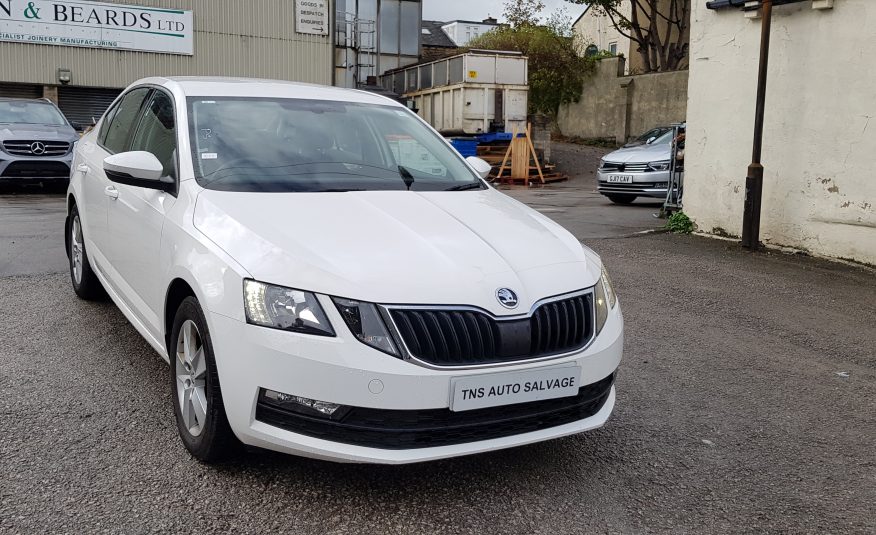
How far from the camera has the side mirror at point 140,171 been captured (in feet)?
12.7

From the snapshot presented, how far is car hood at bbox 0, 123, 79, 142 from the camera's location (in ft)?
46.9

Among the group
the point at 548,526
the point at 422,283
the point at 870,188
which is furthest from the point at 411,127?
the point at 870,188

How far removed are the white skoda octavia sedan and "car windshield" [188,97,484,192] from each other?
14mm

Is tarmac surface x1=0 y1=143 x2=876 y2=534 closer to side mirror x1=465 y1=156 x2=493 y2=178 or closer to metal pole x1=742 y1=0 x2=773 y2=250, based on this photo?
side mirror x1=465 y1=156 x2=493 y2=178

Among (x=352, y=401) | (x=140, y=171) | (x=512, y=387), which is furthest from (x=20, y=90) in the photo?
(x=512, y=387)

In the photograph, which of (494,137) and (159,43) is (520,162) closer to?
(494,137)

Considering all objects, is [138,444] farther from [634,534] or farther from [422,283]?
[634,534]

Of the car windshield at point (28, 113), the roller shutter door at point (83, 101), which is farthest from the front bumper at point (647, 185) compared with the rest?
the roller shutter door at point (83, 101)

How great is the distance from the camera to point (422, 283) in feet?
9.82

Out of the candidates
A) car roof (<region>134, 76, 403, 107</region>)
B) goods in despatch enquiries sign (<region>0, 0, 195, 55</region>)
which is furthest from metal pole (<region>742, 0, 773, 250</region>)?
goods in despatch enquiries sign (<region>0, 0, 195, 55</region>)

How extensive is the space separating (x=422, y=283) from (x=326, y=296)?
1.14ft

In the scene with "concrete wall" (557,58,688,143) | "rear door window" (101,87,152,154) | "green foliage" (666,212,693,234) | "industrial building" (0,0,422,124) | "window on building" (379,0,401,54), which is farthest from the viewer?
"window on building" (379,0,401,54)

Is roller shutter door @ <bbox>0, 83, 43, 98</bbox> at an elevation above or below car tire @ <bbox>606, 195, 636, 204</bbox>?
above

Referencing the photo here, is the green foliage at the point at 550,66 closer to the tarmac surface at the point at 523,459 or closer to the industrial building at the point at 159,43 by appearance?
the industrial building at the point at 159,43
